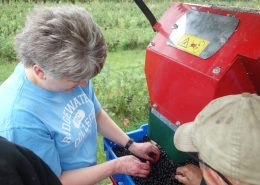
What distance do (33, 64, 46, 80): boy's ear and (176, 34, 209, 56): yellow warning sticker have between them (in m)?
0.62

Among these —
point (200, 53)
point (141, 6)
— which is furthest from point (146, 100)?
point (200, 53)

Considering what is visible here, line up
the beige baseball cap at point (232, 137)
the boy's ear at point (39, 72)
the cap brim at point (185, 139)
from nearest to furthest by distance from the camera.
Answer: the beige baseball cap at point (232, 137)
the cap brim at point (185, 139)
the boy's ear at point (39, 72)

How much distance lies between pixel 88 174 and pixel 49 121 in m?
0.37

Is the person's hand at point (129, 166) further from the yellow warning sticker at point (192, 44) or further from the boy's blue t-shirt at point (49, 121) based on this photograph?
the yellow warning sticker at point (192, 44)

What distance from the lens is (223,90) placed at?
1286mm

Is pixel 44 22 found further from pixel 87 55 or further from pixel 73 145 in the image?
pixel 73 145

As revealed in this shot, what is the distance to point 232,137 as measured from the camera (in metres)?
1.01

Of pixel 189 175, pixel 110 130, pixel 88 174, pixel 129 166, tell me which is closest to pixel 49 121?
pixel 88 174

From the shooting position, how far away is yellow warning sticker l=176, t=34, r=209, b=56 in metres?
1.40

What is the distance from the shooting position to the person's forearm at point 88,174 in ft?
5.10

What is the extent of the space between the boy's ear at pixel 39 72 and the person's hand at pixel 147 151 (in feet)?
2.50

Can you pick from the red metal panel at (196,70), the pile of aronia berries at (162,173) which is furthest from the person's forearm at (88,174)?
the red metal panel at (196,70)

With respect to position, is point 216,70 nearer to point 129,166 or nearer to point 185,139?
point 185,139

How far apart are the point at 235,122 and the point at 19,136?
2.67ft
